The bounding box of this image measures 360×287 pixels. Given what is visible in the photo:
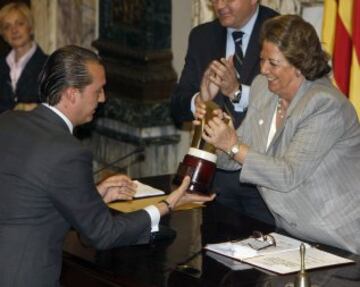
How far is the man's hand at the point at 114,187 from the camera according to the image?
443 cm

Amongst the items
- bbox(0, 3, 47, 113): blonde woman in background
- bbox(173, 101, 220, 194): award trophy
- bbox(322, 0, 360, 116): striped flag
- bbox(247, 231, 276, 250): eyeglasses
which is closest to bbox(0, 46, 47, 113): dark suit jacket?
bbox(0, 3, 47, 113): blonde woman in background

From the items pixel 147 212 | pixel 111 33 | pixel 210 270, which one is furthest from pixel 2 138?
pixel 111 33

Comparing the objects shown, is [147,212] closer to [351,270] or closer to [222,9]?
[351,270]

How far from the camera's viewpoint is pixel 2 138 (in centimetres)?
373

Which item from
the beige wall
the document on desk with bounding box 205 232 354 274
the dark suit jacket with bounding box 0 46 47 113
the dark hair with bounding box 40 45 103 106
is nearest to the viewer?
the dark hair with bounding box 40 45 103 106

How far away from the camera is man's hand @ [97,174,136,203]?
14.5 feet

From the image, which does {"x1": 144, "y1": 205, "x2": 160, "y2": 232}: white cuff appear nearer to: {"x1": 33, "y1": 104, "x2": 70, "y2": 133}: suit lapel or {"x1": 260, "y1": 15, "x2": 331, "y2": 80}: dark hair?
{"x1": 33, "y1": 104, "x2": 70, "y2": 133}: suit lapel

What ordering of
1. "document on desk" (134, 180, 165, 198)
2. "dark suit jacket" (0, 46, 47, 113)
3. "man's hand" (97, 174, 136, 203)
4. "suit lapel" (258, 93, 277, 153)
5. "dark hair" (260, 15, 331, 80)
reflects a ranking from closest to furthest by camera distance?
"dark hair" (260, 15, 331, 80) < "man's hand" (97, 174, 136, 203) < "suit lapel" (258, 93, 277, 153) < "document on desk" (134, 180, 165, 198) < "dark suit jacket" (0, 46, 47, 113)

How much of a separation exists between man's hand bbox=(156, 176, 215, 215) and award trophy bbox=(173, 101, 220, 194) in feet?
0.11

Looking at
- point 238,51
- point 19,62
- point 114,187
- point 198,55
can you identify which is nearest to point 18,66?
point 19,62

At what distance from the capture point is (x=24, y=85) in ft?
22.9

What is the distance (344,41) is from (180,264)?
184 centimetres

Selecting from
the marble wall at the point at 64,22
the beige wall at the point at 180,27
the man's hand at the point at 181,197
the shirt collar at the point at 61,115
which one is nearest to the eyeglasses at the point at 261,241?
the man's hand at the point at 181,197

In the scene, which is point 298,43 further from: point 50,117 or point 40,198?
point 40,198
